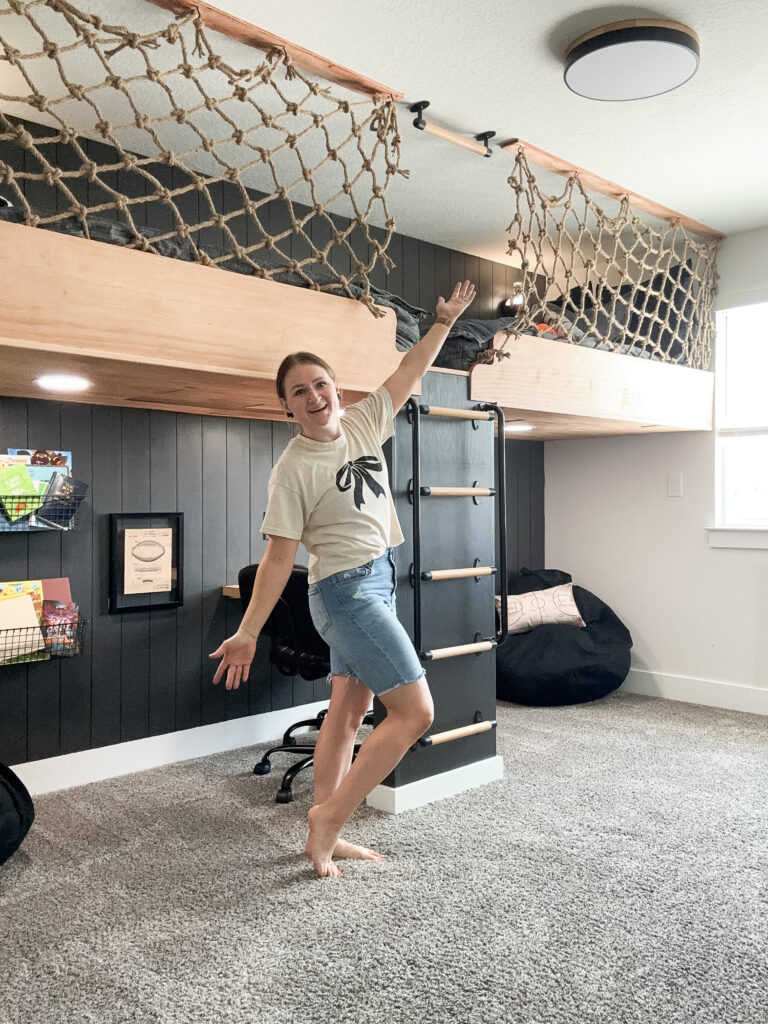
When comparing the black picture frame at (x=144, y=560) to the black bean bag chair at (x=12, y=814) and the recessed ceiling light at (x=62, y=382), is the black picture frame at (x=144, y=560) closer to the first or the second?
the recessed ceiling light at (x=62, y=382)

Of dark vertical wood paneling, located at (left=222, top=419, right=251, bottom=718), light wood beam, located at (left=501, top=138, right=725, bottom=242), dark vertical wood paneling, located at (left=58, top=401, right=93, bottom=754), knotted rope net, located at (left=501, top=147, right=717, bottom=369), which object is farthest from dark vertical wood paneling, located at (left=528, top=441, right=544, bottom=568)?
dark vertical wood paneling, located at (left=58, top=401, right=93, bottom=754)

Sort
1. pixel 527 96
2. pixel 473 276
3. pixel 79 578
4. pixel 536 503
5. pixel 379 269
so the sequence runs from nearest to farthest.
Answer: pixel 527 96, pixel 79 578, pixel 379 269, pixel 473 276, pixel 536 503

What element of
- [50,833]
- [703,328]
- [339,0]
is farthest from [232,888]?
[703,328]

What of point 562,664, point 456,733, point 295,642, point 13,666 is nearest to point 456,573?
point 456,733

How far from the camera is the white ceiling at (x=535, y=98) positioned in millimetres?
2297

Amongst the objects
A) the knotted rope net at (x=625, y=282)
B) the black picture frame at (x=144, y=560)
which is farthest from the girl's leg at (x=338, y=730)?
the knotted rope net at (x=625, y=282)

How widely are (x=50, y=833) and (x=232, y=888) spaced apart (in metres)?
0.79

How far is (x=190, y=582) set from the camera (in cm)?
357

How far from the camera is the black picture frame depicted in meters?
3.32

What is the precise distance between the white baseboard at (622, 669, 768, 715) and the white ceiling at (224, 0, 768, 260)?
235 centimetres

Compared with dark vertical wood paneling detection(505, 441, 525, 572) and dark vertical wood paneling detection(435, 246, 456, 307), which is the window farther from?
dark vertical wood paneling detection(435, 246, 456, 307)

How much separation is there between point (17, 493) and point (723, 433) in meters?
3.46

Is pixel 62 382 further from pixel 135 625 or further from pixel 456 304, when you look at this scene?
pixel 456 304

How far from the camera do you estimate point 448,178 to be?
137 inches
